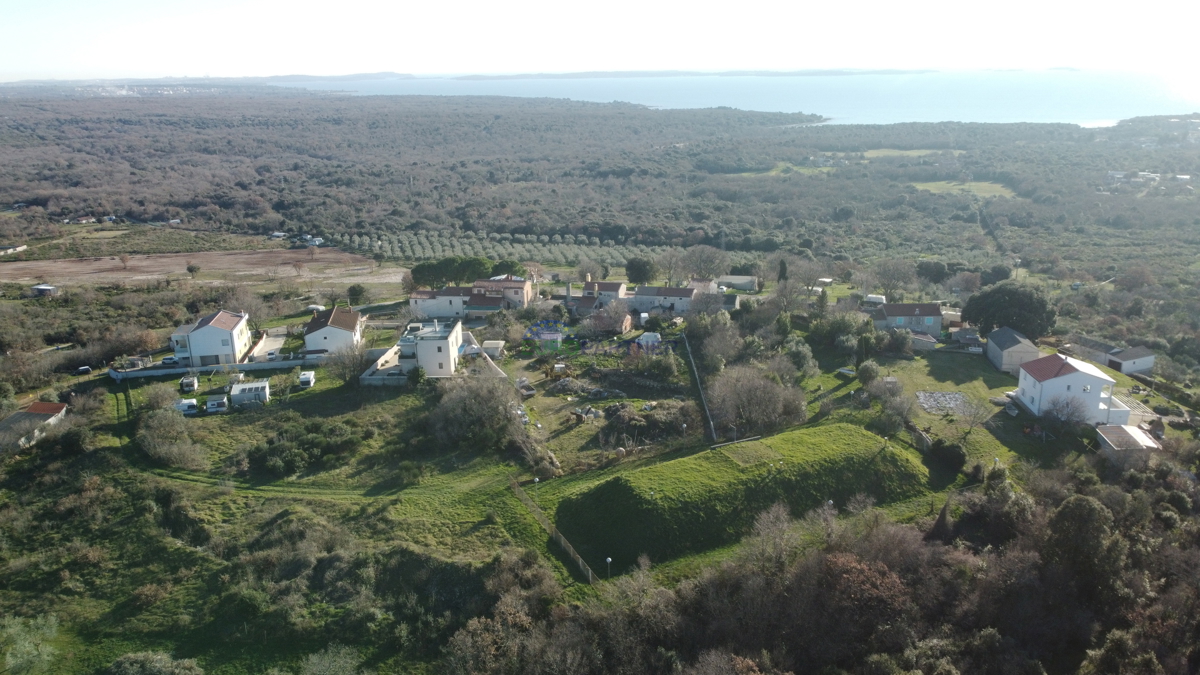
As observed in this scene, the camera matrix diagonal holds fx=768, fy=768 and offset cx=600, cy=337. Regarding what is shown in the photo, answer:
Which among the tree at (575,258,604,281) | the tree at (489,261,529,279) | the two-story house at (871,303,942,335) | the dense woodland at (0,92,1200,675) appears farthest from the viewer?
the tree at (575,258,604,281)

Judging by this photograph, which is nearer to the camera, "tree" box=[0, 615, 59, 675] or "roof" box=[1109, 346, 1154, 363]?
"tree" box=[0, 615, 59, 675]

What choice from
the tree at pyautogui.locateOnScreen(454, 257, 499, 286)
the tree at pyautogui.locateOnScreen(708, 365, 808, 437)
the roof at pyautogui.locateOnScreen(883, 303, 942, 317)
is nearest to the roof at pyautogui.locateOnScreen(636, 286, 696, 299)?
the tree at pyautogui.locateOnScreen(454, 257, 499, 286)

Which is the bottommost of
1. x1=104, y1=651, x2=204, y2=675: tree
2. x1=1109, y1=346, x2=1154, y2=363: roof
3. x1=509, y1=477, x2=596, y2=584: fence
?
x1=104, y1=651, x2=204, y2=675: tree

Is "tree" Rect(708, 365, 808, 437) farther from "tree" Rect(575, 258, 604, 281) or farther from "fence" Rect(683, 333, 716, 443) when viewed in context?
"tree" Rect(575, 258, 604, 281)

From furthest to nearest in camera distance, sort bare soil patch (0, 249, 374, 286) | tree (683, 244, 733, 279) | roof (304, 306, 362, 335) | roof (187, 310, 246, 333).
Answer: bare soil patch (0, 249, 374, 286)
tree (683, 244, 733, 279)
roof (304, 306, 362, 335)
roof (187, 310, 246, 333)

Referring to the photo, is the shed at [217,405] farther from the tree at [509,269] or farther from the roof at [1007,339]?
the roof at [1007,339]

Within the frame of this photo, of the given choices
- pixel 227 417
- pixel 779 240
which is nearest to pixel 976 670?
pixel 227 417

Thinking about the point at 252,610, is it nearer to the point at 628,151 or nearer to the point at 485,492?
the point at 485,492
